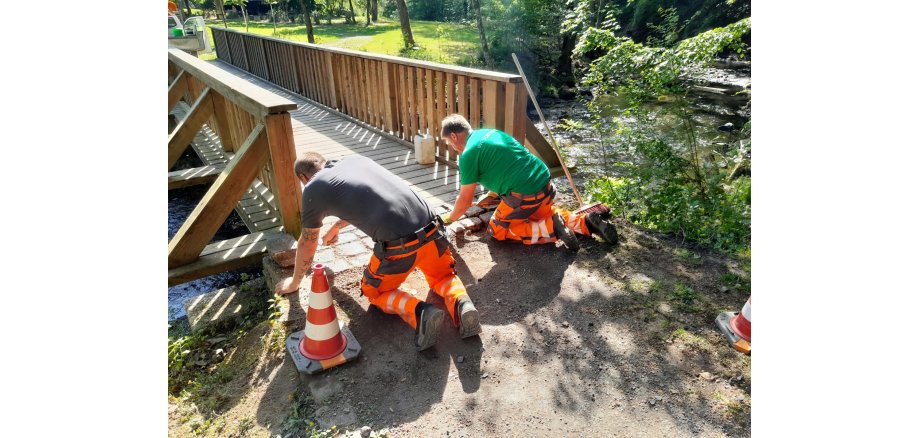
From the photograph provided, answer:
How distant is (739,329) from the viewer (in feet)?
10.1

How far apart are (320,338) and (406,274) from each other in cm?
68

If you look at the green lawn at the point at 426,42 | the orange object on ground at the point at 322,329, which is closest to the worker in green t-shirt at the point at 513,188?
the orange object on ground at the point at 322,329

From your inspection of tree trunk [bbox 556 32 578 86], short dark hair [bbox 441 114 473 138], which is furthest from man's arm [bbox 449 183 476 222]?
tree trunk [bbox 556 32 578 86]

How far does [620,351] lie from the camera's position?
Answer: 10.0 feet

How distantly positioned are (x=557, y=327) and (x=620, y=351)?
0.43 m

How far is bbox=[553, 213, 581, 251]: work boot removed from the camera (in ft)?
13.7

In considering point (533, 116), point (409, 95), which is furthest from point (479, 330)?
point (533, 116)

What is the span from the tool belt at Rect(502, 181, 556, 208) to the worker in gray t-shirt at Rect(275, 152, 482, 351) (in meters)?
0.95

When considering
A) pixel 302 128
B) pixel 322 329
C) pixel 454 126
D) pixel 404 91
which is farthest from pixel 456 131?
pixel 302 128

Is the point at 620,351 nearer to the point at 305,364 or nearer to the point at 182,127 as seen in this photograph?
the point at 305,364

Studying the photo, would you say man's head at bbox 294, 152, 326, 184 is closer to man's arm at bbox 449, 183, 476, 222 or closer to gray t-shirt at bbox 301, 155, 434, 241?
gray t-shirt at bbox 301, 155, 434, 241

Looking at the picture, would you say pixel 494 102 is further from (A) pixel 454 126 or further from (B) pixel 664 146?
(B) pixel 664 146

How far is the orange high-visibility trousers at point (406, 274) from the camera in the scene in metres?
3.21

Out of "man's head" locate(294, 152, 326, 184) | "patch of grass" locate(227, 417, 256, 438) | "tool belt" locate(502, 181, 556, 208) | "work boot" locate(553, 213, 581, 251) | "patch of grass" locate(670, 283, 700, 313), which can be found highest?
"man's head" locate(294, 152, 326, 184)
